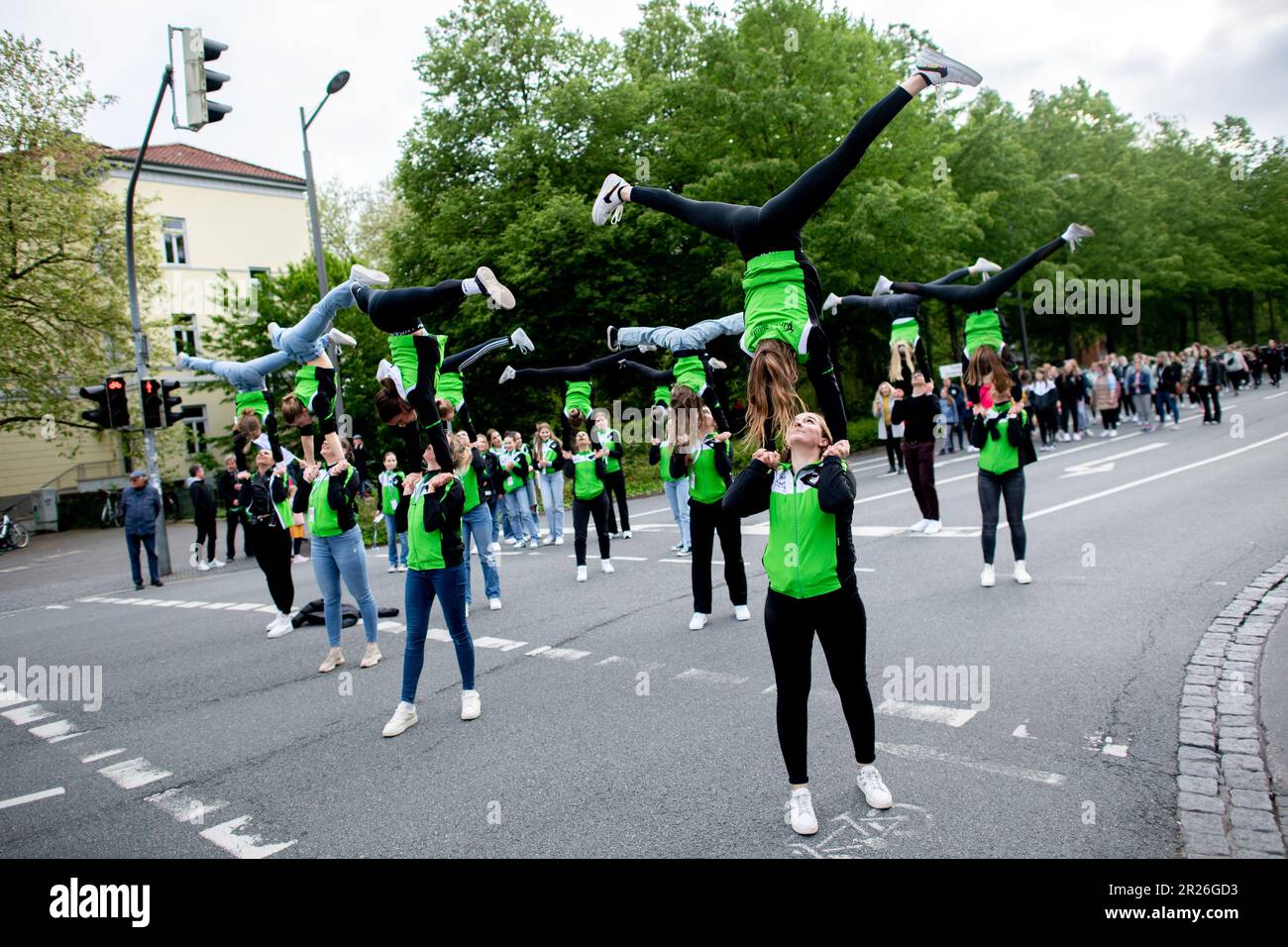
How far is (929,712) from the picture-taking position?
5.11 metres

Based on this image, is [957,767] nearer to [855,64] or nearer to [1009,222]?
[855,64]

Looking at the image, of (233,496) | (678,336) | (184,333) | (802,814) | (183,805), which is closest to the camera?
(802,814)

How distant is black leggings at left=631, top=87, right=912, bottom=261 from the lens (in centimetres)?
380

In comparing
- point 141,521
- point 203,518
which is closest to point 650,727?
point 141,521

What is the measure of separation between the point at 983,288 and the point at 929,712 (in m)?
→ 5.15

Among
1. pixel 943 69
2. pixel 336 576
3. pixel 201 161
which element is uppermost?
pixel 201 161

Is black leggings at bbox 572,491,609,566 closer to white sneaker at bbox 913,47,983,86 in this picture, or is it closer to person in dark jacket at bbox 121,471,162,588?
white sneaker at bbox 913,47,983,86

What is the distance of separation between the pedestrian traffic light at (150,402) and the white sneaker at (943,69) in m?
16.7

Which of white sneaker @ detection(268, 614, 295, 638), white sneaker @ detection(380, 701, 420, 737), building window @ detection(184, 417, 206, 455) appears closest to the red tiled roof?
building window @ detection(184, 417, 206, 455)

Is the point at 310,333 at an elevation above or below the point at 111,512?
above

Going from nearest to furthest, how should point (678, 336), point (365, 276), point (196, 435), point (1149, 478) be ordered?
point (365, 276)
point (678, 336)
point (1149, 478)
point (196, 435)

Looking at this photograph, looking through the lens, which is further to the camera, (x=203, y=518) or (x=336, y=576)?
(x=203, y=518)

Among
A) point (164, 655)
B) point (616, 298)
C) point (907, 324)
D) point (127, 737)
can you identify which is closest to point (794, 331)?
point (127, 737)

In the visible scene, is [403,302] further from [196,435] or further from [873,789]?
[196,435]
